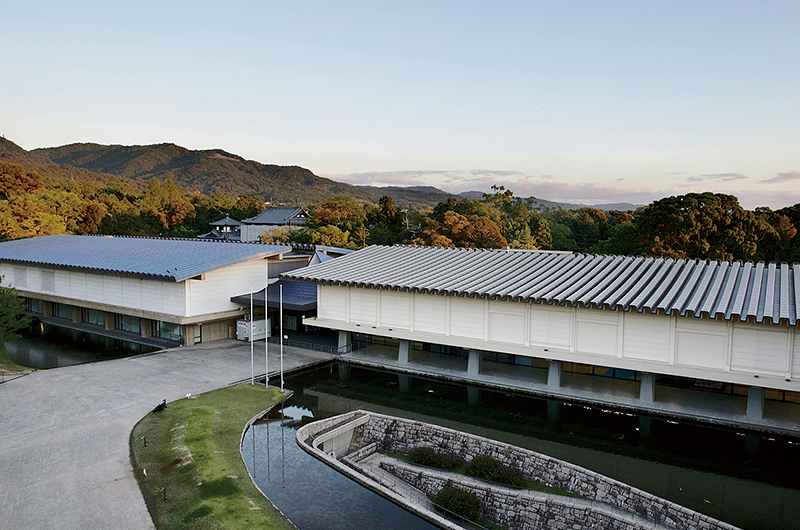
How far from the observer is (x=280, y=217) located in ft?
351

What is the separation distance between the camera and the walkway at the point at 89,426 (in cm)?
1449

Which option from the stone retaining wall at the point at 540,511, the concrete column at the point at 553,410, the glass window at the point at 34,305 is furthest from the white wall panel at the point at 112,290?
the concrete column at the point at 553,410

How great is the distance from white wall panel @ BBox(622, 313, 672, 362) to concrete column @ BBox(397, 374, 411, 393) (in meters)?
10.9

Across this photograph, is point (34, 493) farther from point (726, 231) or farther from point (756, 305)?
point (726, 231)

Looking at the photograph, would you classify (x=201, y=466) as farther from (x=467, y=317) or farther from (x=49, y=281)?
(x=49, y=281)

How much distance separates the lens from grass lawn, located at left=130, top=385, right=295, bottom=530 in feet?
47.1

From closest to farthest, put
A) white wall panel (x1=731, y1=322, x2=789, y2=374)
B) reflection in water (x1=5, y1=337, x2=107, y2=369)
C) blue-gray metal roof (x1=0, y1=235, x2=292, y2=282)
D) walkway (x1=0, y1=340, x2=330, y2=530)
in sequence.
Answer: walkway (x1=0, y1=340, x2=330, y2=530) → white wall panel (x1=731, y1=322, x2=789, y2=374) → reflection in water (x1=5, y1=337, x2=107, y2=369) → blue-gray metal roof (x1=0, y1=235, x2=292, y2=282)

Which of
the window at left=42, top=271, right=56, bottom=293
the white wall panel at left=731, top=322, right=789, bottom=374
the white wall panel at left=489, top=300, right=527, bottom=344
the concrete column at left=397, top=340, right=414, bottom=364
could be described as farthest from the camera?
the window at left=42, top=271, right=56, bottom=293

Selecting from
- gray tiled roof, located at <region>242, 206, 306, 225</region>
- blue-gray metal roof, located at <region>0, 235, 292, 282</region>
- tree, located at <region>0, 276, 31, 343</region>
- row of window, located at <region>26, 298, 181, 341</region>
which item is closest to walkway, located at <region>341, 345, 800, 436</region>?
blue-gray metal roof, located at <region>0, 235, 292, 282</region>

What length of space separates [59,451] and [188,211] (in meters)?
109

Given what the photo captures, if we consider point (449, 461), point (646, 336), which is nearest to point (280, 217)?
point (646, 336)

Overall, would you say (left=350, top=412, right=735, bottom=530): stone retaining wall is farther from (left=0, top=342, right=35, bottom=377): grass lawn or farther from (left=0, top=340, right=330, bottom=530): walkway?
(left=0, top=342, right=35, bottom=377): grass lawn

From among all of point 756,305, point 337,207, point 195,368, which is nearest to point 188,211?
point 337,207

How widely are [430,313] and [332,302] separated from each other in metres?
7.06
